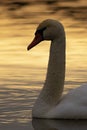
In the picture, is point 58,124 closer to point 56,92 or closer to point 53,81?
point 56,92

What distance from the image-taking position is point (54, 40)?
1209cm

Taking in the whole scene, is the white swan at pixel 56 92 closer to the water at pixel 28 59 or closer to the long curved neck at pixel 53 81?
the long curved neck at pixel 53 81

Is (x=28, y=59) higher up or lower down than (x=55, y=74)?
lower down

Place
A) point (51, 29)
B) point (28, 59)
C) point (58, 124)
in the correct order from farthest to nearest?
point (28, 59)
point (51, 29)
point (58, 124)

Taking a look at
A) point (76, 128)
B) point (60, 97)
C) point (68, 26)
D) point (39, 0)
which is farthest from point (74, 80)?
point (39, 0)

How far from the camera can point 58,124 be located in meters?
11.5

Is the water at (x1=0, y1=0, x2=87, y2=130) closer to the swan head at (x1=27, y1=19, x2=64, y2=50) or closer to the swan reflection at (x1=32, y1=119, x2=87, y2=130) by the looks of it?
the swan reflection at (x1=32, y1=119, x2=87, y2=130)

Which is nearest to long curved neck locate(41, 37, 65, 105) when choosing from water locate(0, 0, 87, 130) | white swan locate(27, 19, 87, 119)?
white swan locate(27, 19, 87, 119)

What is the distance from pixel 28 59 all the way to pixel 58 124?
4574 millimetres

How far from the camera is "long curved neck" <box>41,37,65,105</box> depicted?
1208cm

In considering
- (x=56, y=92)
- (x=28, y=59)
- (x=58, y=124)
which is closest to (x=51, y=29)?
(x=56, y=92)

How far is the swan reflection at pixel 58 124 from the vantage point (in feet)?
37.1

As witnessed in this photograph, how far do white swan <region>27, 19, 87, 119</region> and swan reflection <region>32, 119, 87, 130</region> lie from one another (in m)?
0.10

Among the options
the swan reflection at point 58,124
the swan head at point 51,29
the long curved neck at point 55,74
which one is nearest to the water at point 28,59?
the swan reflection at point 58,124
